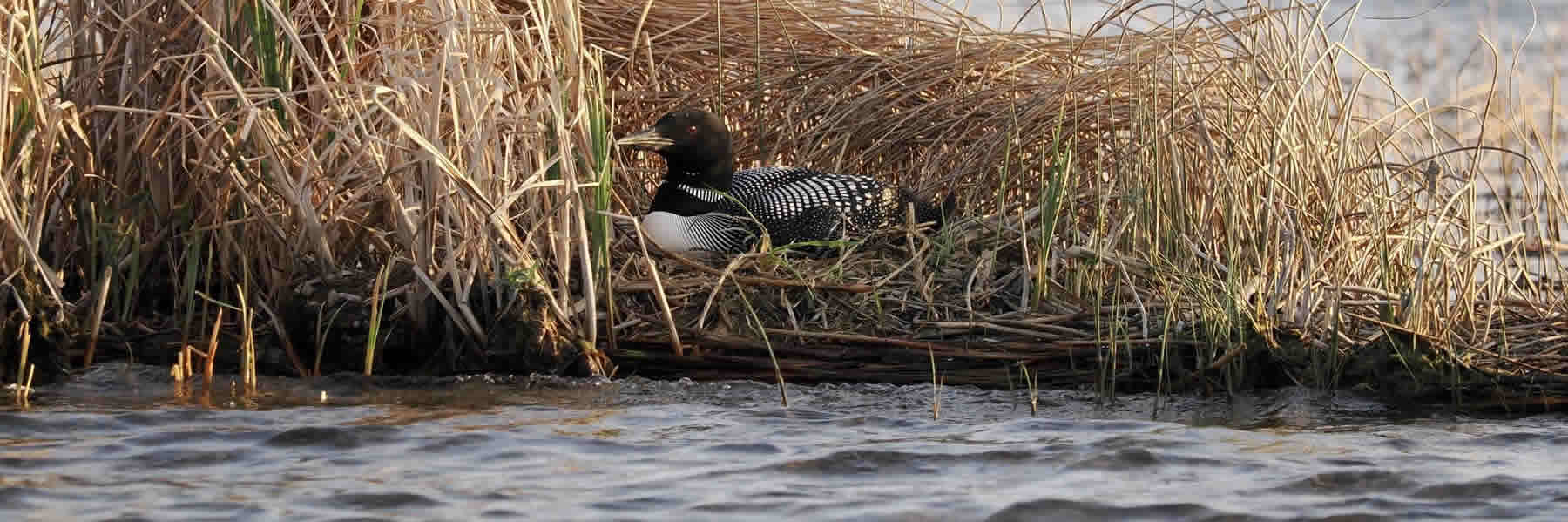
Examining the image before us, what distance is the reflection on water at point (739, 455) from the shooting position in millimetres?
3447

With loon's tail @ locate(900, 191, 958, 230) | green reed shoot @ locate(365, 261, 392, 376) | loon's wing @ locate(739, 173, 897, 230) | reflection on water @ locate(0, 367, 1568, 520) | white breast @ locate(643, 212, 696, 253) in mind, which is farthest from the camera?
loon's tail @ locate(900, 191, 958, 230)

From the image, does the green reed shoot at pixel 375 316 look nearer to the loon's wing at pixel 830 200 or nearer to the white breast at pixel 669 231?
the white breast at pixel 669 231

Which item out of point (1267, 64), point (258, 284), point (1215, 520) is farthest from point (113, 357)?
point (1267, 64)

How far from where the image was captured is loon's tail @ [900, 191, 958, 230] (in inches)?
223

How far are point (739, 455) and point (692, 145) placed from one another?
196cm

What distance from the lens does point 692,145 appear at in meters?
5.68

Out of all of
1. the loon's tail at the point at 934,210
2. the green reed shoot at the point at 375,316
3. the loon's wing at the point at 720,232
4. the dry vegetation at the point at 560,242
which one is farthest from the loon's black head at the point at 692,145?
the green reed shoot at the point at 375,316

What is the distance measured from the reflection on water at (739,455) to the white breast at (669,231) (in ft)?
3.12

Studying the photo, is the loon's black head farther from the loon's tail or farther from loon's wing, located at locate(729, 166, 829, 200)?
the loon's tail

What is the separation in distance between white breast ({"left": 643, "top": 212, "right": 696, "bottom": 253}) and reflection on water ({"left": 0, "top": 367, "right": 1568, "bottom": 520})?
95 cm

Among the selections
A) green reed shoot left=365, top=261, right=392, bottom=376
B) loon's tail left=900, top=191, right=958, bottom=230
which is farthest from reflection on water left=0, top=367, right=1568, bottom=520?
loon's tail left=900, top=191, right=958, bottom=230

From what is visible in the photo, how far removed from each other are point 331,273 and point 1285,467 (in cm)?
220

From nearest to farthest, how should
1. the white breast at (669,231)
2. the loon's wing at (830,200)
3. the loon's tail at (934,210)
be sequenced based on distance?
1. the white breast at (669,231)
2. the loon's wing at (830,200)
3. the loon's tail at (934,210)

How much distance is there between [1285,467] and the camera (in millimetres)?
3721
